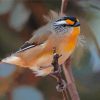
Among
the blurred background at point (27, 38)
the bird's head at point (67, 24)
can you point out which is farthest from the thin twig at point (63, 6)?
the bird's head at point (67, 24)

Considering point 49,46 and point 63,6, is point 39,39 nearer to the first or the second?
point 49,46

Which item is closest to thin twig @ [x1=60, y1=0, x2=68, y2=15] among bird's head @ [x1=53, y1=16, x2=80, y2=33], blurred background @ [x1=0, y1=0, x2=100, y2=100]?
blurred background @ [x1=0, y1=0, x2=100, y2=100]

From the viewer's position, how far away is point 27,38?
3.76 ft

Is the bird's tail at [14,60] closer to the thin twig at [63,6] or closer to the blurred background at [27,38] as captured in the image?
the blurred background at [27,38]

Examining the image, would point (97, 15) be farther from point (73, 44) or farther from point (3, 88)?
point (3, 88)

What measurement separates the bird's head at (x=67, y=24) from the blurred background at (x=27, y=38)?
0.53 ft

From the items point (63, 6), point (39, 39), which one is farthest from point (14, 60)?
point (63, 6)

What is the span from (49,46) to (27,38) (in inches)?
7.3

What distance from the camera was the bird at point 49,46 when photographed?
963 millimetres

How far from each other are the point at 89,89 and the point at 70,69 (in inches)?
4.1

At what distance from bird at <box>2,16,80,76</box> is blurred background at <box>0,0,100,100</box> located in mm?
101

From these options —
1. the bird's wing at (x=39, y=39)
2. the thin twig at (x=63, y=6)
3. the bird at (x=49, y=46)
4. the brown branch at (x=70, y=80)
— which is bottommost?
the brown branch at (x=70, y=80)

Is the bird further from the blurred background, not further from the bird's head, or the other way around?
the blurred background

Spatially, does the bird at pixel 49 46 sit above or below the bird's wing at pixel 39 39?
below
